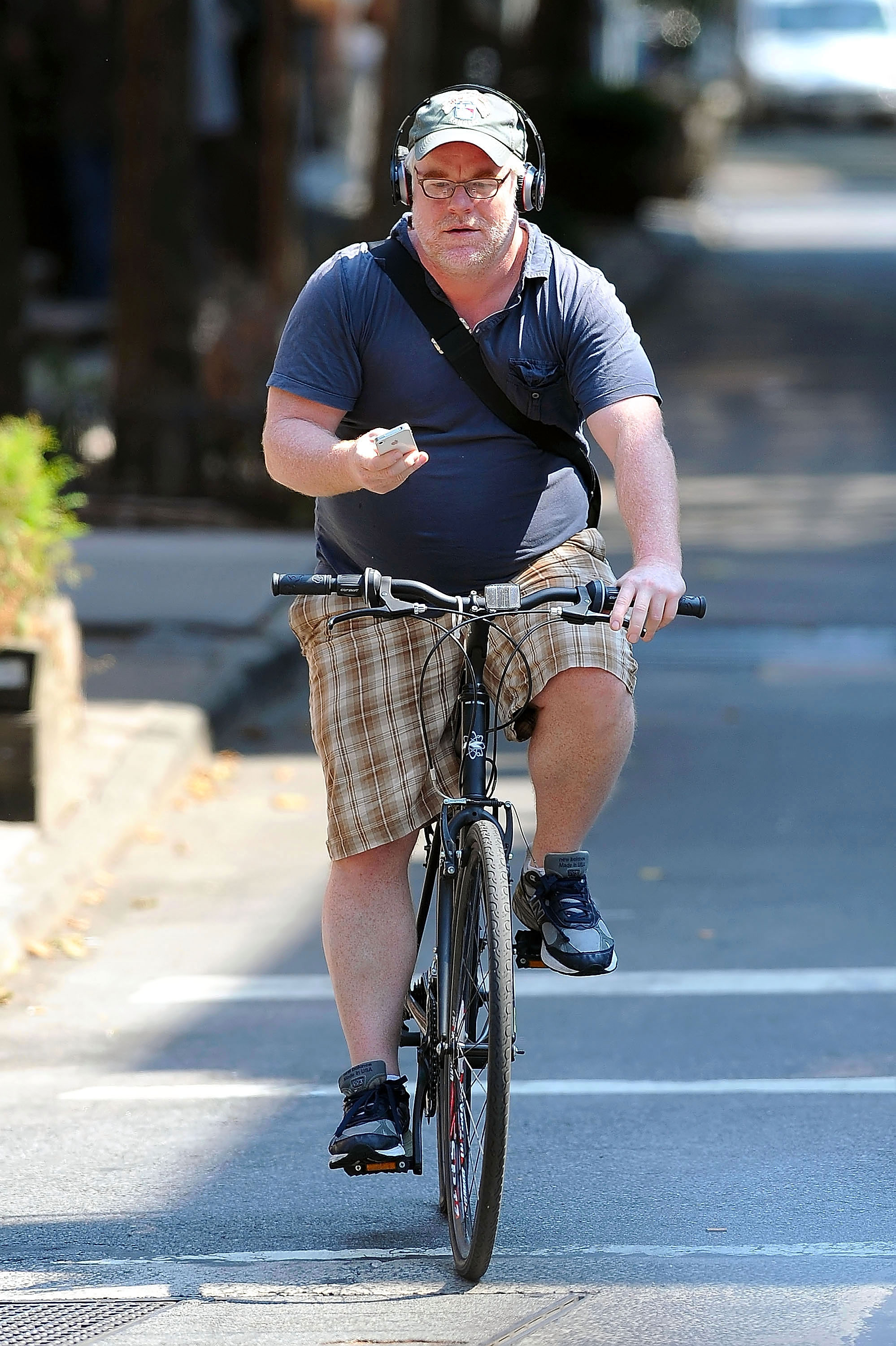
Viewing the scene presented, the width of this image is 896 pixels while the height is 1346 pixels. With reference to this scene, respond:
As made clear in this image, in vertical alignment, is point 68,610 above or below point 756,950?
above

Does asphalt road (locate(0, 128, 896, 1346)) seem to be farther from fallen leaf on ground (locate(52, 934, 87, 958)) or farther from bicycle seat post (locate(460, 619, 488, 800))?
bicycle seat post (locate(460, 619, 488, 800))

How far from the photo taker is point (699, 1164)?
183 inches

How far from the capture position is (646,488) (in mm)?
4070

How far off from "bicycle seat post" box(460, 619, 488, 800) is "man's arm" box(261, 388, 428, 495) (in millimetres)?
324

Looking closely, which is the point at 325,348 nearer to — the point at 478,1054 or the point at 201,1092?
the point at 478,1054

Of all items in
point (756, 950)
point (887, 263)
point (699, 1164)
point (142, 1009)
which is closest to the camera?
point (699, 1164)

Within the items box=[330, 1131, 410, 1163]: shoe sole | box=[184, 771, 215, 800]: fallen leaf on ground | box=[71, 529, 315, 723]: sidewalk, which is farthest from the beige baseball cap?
box=[71, 529, 315, 723]: sidewalk

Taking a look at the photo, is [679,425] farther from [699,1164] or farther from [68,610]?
[699,1164]

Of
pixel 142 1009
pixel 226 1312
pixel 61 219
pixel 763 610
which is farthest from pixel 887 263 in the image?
pixel 226 1312

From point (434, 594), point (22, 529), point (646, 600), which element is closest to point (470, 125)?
point (434, 594)

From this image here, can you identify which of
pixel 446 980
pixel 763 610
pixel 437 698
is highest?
pixel 437 698

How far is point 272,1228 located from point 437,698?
3.59 feet

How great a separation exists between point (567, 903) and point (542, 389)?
985 mm

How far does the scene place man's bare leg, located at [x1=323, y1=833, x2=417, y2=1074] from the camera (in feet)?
14.2
